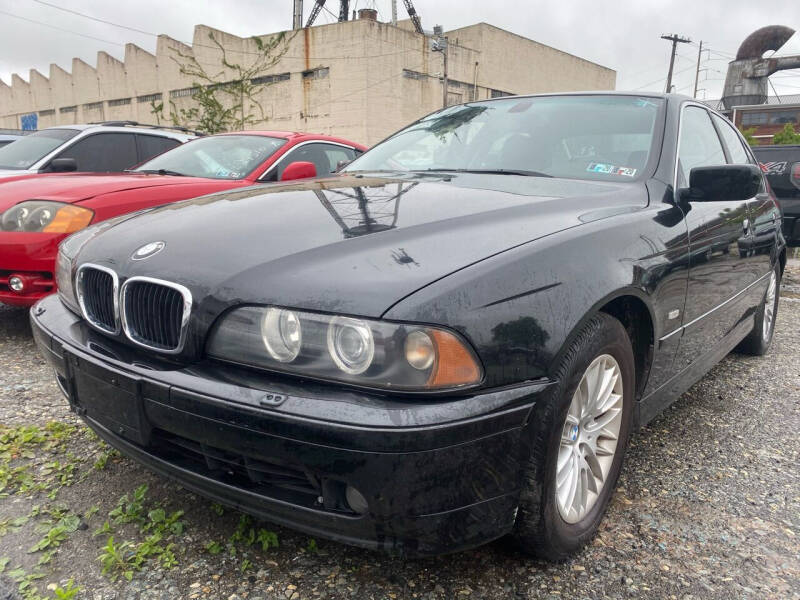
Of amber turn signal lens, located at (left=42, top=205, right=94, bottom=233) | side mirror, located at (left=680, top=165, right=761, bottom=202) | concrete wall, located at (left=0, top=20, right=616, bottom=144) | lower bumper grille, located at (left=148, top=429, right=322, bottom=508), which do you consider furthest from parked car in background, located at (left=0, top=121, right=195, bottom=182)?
concrete wall, located at (left=0, top=20, right=616, bottom=144)

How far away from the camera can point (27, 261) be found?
342cm

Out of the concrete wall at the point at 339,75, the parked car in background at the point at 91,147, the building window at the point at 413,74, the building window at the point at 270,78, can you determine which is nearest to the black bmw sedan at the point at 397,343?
the parked car in background at the point at 91,147

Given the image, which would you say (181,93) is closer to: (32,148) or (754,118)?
(32,148)

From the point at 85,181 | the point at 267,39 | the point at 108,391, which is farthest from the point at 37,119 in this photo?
the point at 108,391

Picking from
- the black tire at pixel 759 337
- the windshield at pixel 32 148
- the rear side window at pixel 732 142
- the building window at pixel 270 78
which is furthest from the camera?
the building window at pixel 270 78

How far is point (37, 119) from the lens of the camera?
41312 millimetres

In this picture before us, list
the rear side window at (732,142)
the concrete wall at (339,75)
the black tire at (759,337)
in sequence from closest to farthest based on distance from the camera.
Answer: the rear side window at (732,142) < the black tire at (759,337) < the concrete wall at (339,75)

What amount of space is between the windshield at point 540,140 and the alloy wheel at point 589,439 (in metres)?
0.92

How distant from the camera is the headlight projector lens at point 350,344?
1.40 metres

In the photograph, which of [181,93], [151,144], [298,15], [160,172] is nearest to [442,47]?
[181,93]

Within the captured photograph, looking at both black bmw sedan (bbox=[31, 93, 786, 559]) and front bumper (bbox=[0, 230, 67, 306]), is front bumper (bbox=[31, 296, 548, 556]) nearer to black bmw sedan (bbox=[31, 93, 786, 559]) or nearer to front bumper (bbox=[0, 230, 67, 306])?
black bmw sedan (bbox=[31, 93, 786, 559])

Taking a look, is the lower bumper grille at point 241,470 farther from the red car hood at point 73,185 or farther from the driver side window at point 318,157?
the driver side window at point 318,157

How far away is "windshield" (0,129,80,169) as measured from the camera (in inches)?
219

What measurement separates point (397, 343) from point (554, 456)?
0.56m
